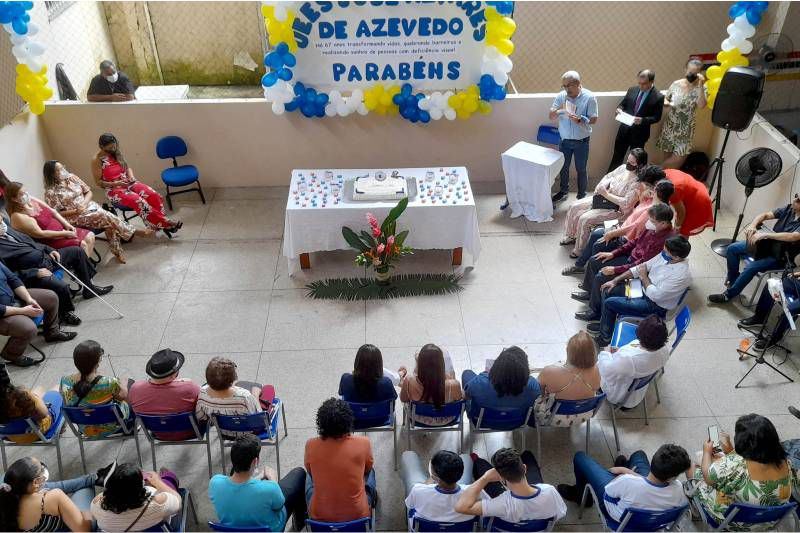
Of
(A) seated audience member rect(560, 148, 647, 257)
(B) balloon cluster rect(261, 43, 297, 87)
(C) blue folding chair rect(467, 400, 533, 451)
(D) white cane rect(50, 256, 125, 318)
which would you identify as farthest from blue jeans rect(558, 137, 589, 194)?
(D) white cane rect(50, 256, 125, 318)

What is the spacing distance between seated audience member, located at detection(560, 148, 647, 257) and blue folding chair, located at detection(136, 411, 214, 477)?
386 centimetres

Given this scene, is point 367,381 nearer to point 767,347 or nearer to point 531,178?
point 767,347

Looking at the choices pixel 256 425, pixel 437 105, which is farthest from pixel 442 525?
pixel 437 105

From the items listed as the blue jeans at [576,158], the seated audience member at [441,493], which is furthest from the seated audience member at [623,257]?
the seated audience member at [441,493]

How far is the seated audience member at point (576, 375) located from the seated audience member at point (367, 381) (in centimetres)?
98

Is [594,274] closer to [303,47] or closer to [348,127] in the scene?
[348,127]

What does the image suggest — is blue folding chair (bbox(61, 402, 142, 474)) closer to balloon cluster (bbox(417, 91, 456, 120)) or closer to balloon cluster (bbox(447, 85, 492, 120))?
balloon cluster (bbox(417, 91, 456, 120))

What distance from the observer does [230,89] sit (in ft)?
34.4

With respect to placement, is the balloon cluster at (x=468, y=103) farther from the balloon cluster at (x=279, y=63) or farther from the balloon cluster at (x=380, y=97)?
the balloon cluster at (x=279, y=63)

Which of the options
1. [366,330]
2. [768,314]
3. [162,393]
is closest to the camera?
[162,393]

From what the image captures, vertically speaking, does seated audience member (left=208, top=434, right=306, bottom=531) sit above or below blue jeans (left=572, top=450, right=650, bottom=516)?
above

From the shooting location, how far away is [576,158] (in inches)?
271

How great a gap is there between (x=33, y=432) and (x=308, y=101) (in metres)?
4.33

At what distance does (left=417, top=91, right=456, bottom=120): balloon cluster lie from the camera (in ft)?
22.9
